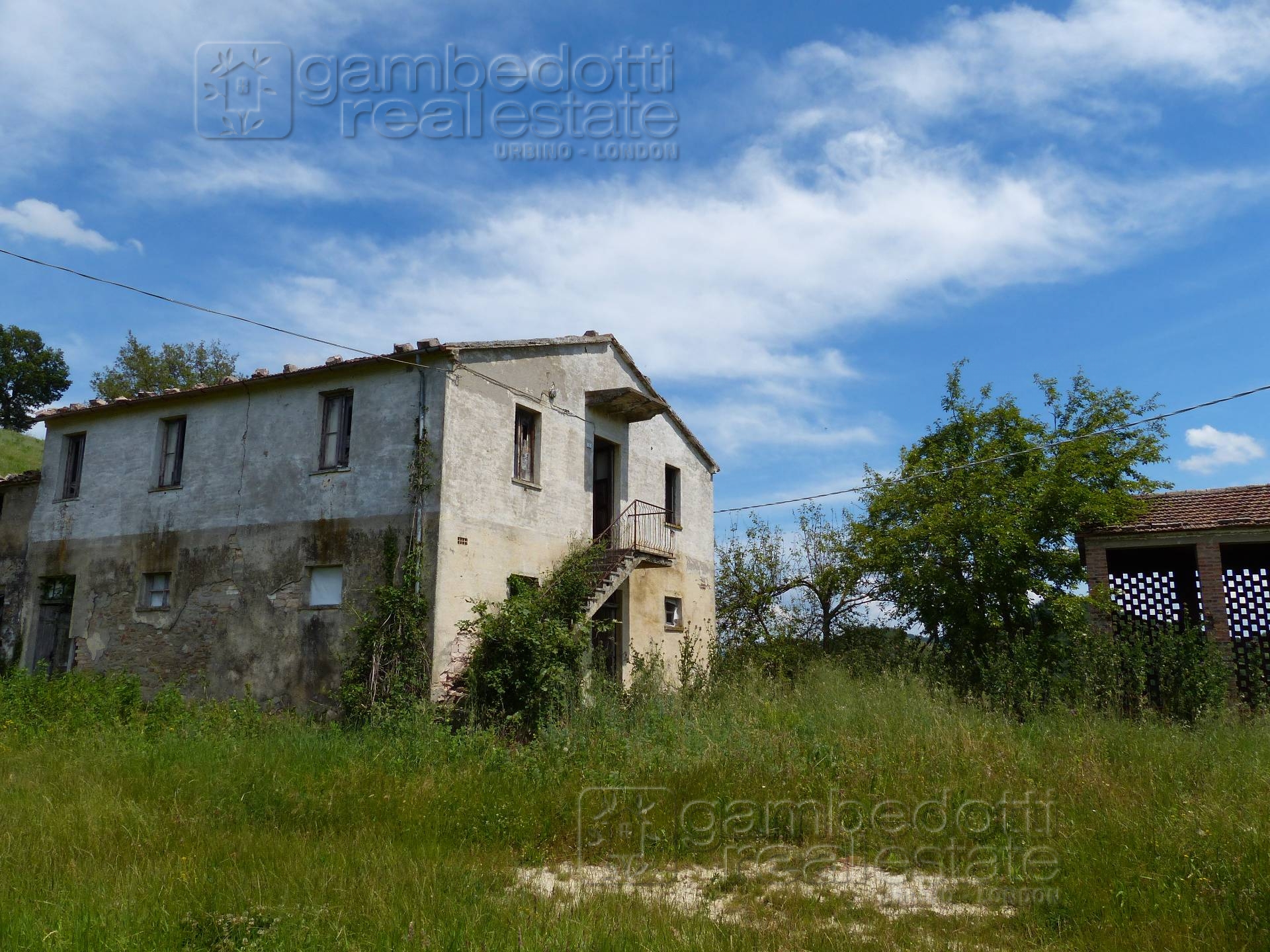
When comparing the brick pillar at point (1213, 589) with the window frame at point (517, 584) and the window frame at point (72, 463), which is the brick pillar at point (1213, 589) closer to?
the window frame at point (517, 584)

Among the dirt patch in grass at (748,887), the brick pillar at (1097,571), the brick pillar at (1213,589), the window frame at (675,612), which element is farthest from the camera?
the window frame at (675,612)

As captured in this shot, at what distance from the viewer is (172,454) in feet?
57.9

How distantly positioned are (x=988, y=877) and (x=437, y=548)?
9.44 metres

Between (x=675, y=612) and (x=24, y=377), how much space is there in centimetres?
5246

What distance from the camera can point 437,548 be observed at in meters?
14.1

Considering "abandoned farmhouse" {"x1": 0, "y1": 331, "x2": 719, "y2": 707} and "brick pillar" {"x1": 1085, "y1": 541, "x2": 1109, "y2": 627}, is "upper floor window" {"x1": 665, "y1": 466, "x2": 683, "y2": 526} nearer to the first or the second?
"abandoned farmhouse" {"x1": 0, "y1": 331, "x2": 719, "y2": 707}

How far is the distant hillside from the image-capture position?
107 ft

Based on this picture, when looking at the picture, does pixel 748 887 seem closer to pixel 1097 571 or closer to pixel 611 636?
pixel 611 636

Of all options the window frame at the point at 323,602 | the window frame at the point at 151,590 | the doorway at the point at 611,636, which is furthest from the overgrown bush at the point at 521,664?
the window frame at the point at 151,590

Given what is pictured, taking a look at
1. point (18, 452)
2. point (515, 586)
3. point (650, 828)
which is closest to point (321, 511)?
point (515, 586)

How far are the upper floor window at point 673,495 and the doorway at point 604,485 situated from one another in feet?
6.48

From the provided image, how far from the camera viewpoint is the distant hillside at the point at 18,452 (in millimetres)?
32719

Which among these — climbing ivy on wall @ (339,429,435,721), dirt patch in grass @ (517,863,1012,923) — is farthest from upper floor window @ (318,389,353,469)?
dirt patch in grass @ (517,863,1012,923)

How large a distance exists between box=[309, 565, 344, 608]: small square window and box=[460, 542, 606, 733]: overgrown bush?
7.60ft
